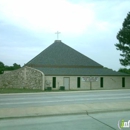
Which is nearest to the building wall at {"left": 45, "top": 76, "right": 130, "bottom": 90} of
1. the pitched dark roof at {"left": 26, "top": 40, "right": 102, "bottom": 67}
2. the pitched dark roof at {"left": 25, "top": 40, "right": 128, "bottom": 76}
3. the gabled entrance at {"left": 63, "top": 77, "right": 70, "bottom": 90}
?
the gabled entrance at {"left": 63, "top": 77, "right": 70, "bottom": 90}

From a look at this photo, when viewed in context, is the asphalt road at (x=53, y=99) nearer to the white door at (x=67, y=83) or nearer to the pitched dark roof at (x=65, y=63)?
the white door at (x=67, y=83)

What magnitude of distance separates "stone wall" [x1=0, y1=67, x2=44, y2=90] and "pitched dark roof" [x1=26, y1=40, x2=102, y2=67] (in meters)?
3.52

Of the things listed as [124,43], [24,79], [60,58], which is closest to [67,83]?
[24,79]

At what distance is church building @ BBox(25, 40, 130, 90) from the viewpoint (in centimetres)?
3978

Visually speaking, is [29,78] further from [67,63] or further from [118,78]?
[118,78]

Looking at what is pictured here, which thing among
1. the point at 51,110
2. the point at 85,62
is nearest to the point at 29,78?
the point at 85,62

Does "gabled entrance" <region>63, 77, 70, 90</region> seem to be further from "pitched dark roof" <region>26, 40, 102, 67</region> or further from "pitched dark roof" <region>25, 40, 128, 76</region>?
"pitched dark roof" <region>26, 40, 102, 67</region>

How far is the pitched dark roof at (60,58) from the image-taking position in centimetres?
4478

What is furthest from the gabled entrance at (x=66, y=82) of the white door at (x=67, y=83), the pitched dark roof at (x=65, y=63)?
the pitched dark roof at (x=65, y=63)

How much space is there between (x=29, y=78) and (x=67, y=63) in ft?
27.7

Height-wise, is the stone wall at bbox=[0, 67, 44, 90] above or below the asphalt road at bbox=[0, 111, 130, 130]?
above

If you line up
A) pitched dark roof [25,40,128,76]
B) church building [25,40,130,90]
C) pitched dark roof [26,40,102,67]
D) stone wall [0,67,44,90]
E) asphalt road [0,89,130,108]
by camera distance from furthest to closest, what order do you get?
pitched dark roof [26,40,102,67] < pitched dark roof [25,40,128,76] < church building [25,40,130,90] < stone wall [0,67,44,90] < asphalt road [0,89,130,108]

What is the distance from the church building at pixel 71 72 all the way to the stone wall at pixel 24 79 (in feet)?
2.92

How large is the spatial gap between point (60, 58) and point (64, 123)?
123 ft
